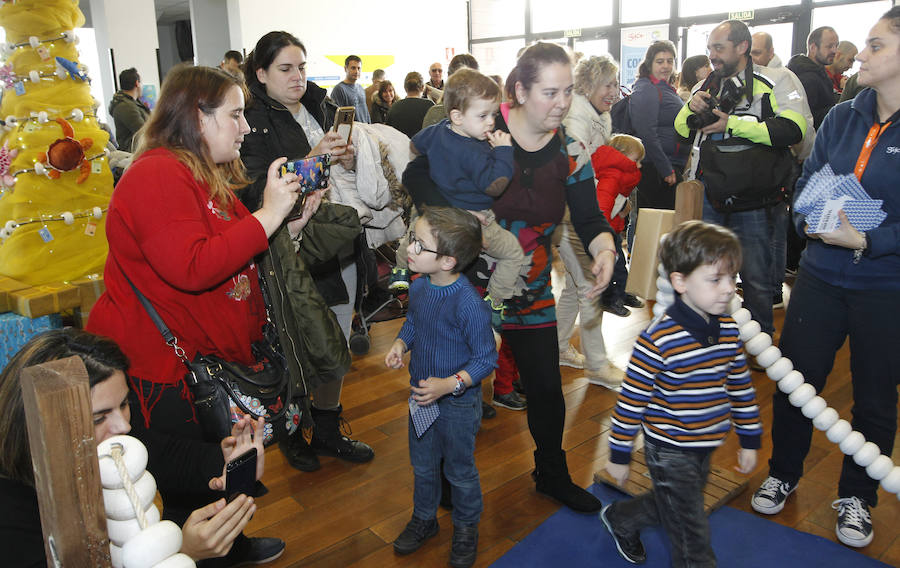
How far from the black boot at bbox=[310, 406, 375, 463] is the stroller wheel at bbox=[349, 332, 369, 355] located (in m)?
1.04

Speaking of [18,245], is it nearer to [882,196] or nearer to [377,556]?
[377,556]

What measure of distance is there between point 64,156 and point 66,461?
277 cm

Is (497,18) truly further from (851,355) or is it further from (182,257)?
(182,257)

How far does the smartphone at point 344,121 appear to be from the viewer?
2197 mm

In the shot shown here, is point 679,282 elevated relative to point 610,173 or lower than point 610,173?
lower

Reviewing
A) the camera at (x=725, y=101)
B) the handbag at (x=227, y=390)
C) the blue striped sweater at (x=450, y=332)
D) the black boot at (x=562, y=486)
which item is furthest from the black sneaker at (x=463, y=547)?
the camera at (x=725, y=101)

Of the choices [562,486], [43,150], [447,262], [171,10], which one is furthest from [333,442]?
[171,10]

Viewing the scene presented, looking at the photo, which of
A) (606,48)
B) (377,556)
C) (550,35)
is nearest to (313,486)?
(377,556)

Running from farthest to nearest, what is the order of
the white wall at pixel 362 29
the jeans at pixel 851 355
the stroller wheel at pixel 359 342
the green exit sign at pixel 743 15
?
the white wall at pixel 362 29 < the green exit sign at pixel 743 15 < the stroller wheel at pixel 359 342 < the jeans at pixel 851 355

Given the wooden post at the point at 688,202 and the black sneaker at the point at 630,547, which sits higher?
the wooden post at the point at 688,202

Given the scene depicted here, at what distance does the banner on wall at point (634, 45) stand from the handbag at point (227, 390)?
9.95 m

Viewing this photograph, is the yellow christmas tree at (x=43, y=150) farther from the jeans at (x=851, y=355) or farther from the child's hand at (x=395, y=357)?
the jeans at (x=851, y=355)

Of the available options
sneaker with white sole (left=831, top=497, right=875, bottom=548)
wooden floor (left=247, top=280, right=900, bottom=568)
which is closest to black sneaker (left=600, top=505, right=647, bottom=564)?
wooden floor (left=247, top=280, right=900, bottom=568)

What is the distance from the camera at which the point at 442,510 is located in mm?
2488
